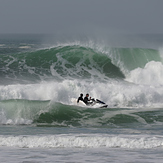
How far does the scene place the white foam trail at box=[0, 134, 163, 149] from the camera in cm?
1008

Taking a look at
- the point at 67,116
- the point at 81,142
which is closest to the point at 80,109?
the point at 67,116

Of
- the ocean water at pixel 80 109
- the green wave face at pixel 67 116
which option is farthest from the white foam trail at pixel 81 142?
the green wave face at pixel 67 116

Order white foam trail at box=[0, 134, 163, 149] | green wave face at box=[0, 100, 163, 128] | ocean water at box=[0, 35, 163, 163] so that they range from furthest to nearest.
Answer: green wave face at box=[0, 100, 163, 128] → white foam trail at box=[0, 134, 163, 149] → ocean water at box=[0, 35, 163, 163]

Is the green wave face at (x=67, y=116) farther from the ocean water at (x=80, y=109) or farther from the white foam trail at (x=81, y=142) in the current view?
the white foam trail at (x=81, y=142)

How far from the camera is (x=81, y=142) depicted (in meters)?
10.3

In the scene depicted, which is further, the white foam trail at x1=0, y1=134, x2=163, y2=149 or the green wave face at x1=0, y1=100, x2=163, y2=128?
the green wave face at x1=0, y1=100, x2=163, y2=128

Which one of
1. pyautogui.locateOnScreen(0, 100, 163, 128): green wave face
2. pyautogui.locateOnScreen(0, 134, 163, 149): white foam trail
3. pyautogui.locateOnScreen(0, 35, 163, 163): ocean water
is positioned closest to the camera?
pyautogui.locateOnScreen(0, 35, 163, 163): ocean water

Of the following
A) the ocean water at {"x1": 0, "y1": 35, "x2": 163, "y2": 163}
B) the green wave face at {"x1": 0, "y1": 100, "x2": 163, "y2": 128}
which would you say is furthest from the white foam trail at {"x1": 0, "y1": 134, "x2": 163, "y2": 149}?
the green wave face at {"x1": 0, "y1": 100, "x2": 163, "y2": 128}

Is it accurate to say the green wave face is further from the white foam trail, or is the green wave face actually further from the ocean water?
the white foam trail

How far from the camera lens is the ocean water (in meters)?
9.51

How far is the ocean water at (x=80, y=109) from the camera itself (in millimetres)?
9508

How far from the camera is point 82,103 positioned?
1878cm

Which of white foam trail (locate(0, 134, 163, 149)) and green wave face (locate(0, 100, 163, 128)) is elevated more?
green wave face (locate(0, 100, 163, 128))

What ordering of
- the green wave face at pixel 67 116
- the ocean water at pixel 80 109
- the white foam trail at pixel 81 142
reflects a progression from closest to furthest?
the ocean water at pixel 80 109, the white foam trail at pixel 81 142, the green wave face at pixel 67 116
